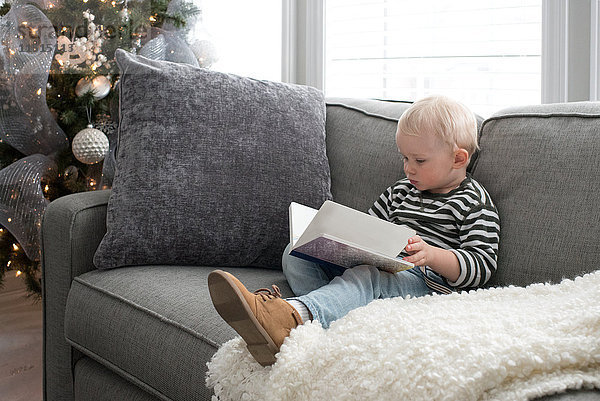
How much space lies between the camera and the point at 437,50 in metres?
2.55

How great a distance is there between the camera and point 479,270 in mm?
1326

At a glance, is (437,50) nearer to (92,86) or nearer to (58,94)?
(92,86)

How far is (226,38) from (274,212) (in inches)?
63.6

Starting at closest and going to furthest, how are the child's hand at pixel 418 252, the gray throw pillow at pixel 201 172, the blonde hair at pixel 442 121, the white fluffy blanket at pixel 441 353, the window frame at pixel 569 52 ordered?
the white fluffy blanket at pixel 441 353
the child's hand at pixel 418 252
the blonde hair at pixel 442 121
the gray throw pillow at pixel 201 172
the window frame at pixel 569 52

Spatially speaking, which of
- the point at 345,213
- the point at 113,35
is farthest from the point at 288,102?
the point at 113,35

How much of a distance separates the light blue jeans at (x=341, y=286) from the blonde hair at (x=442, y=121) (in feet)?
1.05

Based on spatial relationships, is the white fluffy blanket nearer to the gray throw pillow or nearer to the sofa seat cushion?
the sofa seat cushion

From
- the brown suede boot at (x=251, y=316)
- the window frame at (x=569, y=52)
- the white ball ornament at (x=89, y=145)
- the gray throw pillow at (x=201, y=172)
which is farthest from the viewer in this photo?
the white ball ornament at (x=89, y=145)

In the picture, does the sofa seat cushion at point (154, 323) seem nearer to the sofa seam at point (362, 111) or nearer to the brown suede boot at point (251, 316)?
the brown suede boot at point (251, 316)

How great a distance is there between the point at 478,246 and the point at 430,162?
0.22 meters

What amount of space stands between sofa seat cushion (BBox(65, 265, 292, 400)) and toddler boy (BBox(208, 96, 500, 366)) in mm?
170

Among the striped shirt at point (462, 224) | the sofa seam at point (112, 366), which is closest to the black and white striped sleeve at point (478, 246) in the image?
the striped shirt at point (462, 224)

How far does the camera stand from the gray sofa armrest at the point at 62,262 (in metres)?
1.58

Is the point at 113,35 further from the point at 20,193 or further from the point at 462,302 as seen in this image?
the point at 462,302
